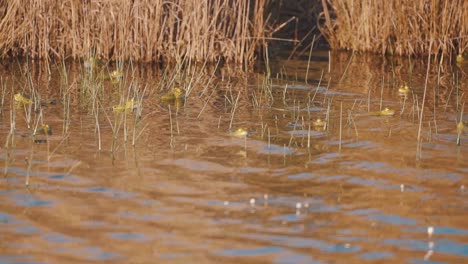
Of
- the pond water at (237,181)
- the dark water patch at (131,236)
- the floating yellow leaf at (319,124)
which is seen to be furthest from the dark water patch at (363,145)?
the dark water patch at (131,236)

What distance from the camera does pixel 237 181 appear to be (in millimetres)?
5742

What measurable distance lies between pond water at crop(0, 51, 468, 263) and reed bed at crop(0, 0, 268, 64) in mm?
1709

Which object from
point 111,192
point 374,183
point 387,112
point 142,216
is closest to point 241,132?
point 374,183

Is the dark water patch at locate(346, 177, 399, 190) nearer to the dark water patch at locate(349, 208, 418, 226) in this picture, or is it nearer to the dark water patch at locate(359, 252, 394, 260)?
the dark water patch at locate(349, 208, 418, 226)

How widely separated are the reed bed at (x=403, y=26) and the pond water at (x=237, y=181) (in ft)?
7.97

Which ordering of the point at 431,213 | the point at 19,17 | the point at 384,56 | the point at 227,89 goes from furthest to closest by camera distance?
1. the point at 384,56
2. the point at 19,17
3. the point at 227,89
4. the point at 431,213

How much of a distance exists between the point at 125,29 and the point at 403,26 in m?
3.62

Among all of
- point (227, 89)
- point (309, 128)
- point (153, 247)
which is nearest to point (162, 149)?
point (309, 128)

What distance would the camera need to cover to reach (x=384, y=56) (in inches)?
464

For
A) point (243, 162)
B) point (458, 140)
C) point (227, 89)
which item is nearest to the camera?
point (243, 162)

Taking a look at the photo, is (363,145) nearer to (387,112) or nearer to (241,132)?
(241,132)

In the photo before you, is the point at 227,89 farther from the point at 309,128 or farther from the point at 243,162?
the point at 243,162

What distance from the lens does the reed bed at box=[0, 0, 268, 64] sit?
10.5 meters

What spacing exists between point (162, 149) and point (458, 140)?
2.24 metres
